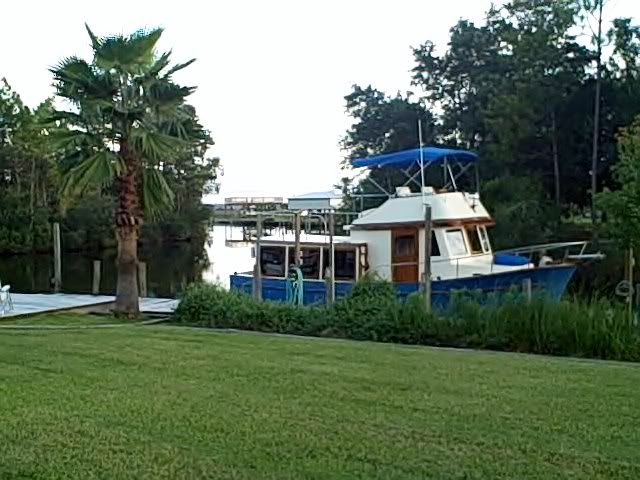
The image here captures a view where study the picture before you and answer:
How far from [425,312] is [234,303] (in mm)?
3280

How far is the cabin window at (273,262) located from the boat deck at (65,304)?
255 cm

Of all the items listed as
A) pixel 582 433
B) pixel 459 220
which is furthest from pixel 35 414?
pixel 459 220

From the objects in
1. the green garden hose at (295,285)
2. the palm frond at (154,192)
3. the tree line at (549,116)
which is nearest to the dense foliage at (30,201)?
the tree line at (549,116)

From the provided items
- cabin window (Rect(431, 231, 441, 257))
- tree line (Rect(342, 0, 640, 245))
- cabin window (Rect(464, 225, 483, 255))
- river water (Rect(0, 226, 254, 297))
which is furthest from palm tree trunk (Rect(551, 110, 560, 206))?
cabin window (Rect(431, 231, 441, 257))

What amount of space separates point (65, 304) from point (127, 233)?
9.62ft

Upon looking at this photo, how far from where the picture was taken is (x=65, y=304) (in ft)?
51.1

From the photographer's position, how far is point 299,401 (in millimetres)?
5336

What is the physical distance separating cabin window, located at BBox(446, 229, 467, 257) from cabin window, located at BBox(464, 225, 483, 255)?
29 centimetres

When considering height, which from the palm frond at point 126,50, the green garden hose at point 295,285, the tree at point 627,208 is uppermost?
the palm frond at point 126,50

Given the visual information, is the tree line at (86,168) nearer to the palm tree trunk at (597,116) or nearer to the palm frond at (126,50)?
the palm frond at (126,50)

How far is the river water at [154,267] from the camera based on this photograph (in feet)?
90.6

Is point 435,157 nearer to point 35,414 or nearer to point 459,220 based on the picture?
point 459,220

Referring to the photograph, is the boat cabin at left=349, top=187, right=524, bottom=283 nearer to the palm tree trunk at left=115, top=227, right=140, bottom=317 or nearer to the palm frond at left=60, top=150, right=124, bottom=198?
the palm tree trunk at left=115, top=227, right=140, bottom=317

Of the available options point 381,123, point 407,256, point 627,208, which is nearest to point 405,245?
point 407,256
